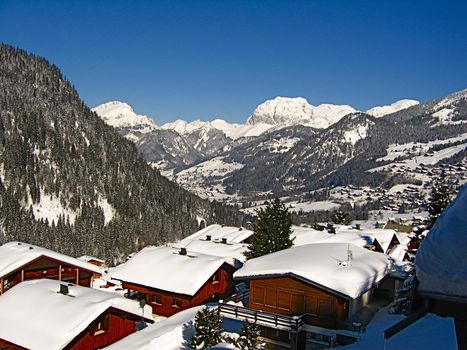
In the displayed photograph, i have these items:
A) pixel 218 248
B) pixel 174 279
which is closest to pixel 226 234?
pixel 218 248

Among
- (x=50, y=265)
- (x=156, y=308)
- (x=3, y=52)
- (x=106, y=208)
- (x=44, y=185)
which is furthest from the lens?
(x=3, y=52)

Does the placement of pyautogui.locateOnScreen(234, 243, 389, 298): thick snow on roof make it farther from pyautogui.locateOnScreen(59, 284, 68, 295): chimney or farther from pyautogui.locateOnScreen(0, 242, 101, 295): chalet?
pyautogui.locateOnScreen(0, 242, 101, 295): chalet

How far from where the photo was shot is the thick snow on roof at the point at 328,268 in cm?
2531

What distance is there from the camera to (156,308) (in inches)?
1496

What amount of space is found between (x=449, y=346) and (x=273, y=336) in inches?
391

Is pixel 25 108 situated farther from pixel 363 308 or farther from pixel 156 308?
pixel 363 308

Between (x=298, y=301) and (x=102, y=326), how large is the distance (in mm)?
13117

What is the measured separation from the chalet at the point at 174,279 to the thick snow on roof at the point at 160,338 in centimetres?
588

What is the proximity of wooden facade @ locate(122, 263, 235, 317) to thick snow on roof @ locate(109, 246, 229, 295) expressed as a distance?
0.71 metres

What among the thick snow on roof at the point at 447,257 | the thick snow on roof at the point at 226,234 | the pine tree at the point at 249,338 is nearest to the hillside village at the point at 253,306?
the pine tree at the point at 249,338

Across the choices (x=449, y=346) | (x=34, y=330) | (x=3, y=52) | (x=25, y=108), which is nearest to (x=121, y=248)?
(x=25, y=108)

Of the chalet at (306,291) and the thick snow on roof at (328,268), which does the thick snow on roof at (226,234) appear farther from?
the chalet at (306,291)

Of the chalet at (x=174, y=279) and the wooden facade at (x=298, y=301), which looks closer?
the wooden facade at (x=298, y=301)

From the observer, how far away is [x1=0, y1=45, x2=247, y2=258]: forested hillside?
129 metres
